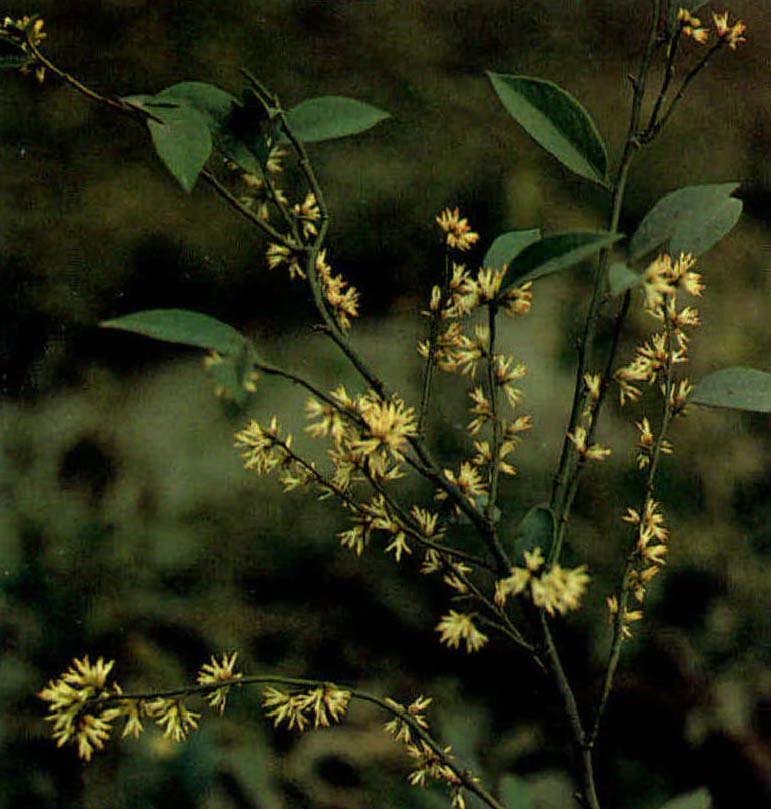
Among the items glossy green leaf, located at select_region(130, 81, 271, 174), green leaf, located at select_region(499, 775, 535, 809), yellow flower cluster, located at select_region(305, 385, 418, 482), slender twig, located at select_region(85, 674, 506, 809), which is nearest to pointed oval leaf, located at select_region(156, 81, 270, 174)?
glossy green leaf, located at select_region(130, 81, 271, 174)

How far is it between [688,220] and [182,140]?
204mm

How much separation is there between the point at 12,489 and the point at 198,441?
0.41 feet

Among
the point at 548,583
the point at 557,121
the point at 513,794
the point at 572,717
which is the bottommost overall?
the point at 513,794

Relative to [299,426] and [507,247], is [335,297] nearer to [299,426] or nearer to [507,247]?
[507,247]

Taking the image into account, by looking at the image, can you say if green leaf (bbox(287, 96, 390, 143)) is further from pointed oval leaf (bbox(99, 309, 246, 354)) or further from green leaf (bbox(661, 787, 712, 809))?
green leaf (bbox(661, 787, 712, 809))

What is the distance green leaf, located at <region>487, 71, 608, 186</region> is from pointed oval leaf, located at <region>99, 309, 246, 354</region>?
16 cm

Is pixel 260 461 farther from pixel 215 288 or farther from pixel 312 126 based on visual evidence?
pixel 215 288

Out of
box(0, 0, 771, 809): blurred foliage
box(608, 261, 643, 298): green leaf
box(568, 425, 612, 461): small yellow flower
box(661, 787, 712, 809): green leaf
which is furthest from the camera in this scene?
box(0, 0, 771, 809): blurred foliage

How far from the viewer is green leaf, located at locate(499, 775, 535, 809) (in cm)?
57

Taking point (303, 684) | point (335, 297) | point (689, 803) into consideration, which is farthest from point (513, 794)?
point (335, 297)

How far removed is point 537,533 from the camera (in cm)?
39

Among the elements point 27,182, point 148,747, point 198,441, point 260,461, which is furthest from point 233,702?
point 27,182

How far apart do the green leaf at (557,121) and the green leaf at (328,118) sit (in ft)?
0.19

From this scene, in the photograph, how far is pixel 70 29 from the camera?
0.72 m
